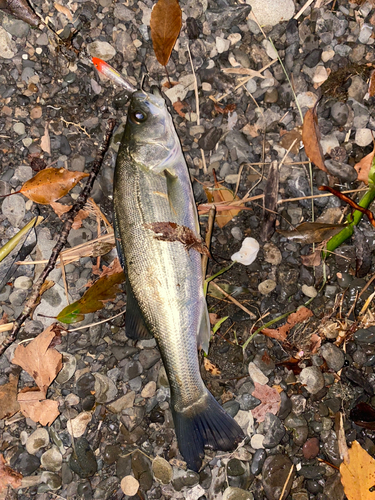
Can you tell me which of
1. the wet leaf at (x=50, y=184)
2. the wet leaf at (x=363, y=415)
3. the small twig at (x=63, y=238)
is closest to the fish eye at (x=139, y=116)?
the small twig at (x=63, y=238)

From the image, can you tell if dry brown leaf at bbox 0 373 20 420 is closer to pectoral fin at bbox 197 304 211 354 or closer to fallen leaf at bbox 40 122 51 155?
pectoral fin at bbox 197 304 211 354

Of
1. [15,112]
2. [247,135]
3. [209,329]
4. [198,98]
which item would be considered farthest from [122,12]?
[209,329]

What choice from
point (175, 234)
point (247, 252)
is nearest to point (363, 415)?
point (247, 252)

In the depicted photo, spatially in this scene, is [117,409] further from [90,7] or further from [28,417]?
[90,7]

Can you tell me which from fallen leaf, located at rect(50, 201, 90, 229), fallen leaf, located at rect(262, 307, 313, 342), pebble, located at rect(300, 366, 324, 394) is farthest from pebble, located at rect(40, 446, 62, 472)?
pebble, located at rect(300, 366, 324, 394)

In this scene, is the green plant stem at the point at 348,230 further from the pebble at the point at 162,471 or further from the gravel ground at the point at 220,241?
the pebble at the point at 162,471

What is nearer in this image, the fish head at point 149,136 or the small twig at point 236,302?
the fish head at point 149,136

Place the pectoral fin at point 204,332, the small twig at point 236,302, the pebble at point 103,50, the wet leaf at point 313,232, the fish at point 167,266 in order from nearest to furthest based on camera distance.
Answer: the fish at point 167,266 → the pectoral fin at point 204,332 → the wet leaf at point 313,232 → the small twig at point 236,302 → the pebble at point 103,50
